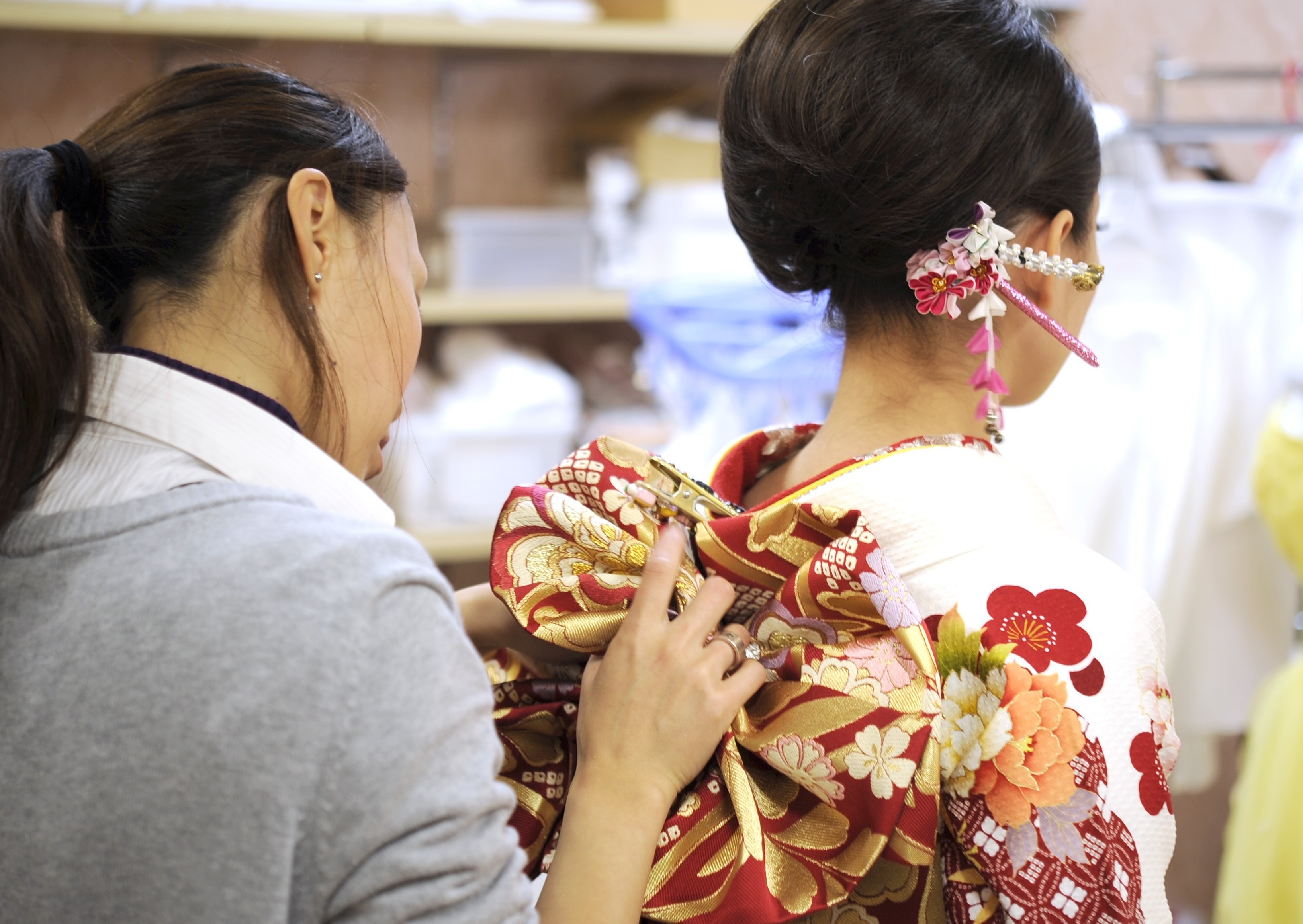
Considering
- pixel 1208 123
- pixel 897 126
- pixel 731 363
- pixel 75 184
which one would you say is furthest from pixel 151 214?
pixel 1208 123

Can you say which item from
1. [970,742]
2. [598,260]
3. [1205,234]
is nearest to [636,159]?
[598,260]

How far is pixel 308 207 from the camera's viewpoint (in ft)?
2.26

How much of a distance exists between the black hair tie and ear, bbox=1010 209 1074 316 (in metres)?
0.63

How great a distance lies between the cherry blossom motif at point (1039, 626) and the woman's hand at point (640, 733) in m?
0.16

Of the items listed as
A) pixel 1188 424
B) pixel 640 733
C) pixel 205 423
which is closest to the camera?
pixel 205 423

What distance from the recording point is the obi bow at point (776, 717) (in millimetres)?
687

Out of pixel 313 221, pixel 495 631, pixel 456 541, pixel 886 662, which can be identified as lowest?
pixel 456 541

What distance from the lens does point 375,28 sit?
1.78 m

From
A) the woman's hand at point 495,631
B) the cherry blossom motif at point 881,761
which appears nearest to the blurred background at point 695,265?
the woman's hand at point 495,631

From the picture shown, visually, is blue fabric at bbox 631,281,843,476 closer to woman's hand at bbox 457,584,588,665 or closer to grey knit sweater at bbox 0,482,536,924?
woman's hand at bbox 457,584,588,665

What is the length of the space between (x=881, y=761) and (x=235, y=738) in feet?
1.21

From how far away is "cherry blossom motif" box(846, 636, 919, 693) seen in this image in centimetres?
70

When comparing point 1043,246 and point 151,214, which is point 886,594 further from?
point 151,214

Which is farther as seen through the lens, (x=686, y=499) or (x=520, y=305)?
(x=520, y=305)
